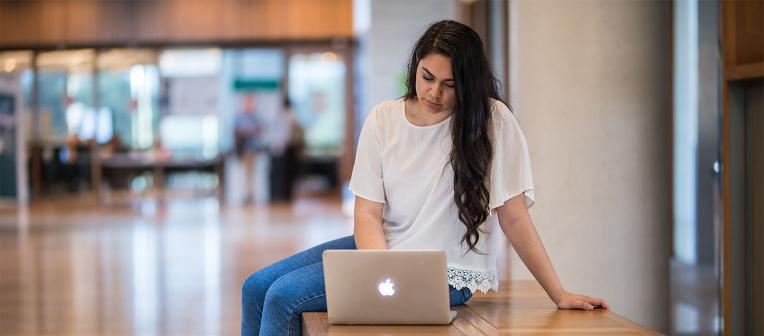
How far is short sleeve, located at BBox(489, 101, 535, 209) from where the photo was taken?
3.20 metres

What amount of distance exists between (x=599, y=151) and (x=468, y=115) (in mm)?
2204

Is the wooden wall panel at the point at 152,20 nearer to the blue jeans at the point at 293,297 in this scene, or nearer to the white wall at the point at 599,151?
the white wall at the point at 599,151

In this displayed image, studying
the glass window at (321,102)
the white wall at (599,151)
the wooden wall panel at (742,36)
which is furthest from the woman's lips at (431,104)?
the glass window at (321,102)

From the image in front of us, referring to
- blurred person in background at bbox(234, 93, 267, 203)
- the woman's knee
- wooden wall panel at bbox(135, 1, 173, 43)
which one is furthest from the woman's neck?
wooden wall panel at bbox(135, 1, 173, 43)

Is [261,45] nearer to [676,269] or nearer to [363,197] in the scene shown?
[676,269]

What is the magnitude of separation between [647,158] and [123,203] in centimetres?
1454

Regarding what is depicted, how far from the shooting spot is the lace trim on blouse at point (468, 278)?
3.25 meters

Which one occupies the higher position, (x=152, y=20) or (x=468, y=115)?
(x=152, y=20)

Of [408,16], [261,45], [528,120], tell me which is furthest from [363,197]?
[261,45]

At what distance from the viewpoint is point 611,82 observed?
5.17 meters

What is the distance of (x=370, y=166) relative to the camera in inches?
130

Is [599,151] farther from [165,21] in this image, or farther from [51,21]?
[51,21]

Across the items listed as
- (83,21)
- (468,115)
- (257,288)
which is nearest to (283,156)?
(83,21)

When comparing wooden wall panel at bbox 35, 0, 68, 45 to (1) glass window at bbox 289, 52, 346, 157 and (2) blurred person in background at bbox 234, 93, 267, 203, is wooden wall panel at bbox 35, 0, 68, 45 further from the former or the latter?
(1) glass window at bbox 289, 52, 346, 157
